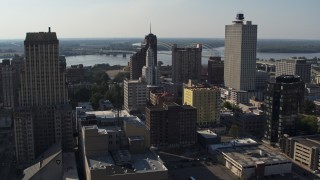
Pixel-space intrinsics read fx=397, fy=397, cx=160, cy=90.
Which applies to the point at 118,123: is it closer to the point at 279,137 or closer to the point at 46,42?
the point at 46,42

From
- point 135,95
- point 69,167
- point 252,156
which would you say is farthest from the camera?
point 135,95

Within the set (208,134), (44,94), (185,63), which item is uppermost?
(185,63)

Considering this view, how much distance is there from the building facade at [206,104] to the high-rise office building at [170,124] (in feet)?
19.6

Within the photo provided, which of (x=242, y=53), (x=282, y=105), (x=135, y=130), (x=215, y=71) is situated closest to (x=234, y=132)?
(x=282, y=105)

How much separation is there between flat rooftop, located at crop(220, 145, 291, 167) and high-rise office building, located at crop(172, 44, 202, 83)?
33984mm

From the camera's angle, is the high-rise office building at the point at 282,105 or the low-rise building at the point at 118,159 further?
the high-rise office building at the point at 282,105

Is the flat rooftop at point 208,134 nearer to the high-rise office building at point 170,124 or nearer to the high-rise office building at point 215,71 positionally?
the high-rise office building at point 170,124

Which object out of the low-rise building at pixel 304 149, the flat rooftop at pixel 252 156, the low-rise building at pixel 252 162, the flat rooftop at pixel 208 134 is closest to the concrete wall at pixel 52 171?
the low-rise building at pixel 252 162

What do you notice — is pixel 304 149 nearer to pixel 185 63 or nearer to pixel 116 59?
pixel 185 63

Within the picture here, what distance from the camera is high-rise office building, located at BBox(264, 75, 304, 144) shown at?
33.1 metres

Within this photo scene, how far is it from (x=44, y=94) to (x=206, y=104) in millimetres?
16647

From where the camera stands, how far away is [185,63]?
2554 inches

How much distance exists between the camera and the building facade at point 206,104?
40.2 metres

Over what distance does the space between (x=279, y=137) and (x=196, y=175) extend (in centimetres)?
1003
